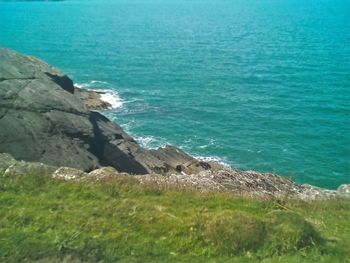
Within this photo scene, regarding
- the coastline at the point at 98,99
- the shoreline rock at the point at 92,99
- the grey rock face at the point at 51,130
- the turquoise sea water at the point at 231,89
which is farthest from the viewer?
the coastline at the point at 98,99

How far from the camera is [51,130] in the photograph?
37.8m

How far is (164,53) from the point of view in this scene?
127688mm

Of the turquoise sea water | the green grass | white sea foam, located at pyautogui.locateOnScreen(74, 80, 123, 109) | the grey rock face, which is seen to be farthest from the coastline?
the green grass

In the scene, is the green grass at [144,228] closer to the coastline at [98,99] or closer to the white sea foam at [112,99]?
the coastline at [98,99]

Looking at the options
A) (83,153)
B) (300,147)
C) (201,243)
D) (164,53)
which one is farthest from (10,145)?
(164,53)

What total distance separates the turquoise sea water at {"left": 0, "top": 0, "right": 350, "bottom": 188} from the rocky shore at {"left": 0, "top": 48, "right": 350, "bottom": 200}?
11.6m

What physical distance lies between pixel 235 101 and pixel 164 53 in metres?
52.6

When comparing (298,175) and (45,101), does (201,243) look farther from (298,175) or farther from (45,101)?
(298,175)

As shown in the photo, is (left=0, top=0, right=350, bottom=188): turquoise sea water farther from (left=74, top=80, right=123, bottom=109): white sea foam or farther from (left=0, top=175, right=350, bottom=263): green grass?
(left=0, top=175, right=350, bottom=263): green grass

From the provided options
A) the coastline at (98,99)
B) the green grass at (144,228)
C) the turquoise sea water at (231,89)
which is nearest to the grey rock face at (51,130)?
the turquoise sea water at (231,89)

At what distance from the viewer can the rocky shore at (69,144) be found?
2992 cm

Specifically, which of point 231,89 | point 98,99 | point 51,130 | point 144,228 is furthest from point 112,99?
point 144,228

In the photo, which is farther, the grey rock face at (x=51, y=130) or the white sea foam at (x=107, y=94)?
the white sea foam at (x=107, y=94)

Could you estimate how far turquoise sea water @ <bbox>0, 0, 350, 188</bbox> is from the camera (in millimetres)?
59281
